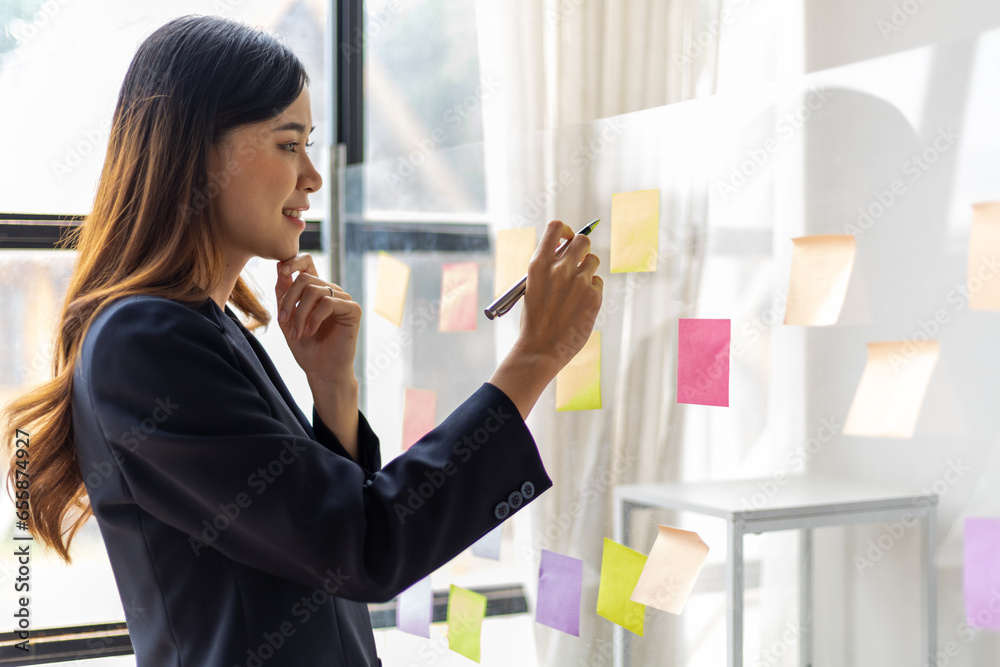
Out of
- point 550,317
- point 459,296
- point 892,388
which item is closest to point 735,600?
point 892,388

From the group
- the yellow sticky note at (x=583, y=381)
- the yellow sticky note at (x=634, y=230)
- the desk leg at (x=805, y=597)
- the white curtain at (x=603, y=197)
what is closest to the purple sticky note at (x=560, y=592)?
the white curtain at (x=603, y=197)

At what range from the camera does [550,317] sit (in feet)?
2.52

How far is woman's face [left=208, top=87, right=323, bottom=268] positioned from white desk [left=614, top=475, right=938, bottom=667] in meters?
0.58

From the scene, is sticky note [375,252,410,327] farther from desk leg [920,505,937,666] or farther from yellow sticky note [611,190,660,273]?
desk leg [920,505,937,666]

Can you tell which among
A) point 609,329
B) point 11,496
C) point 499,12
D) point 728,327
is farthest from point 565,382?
point 11,496

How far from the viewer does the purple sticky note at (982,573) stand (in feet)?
2.54

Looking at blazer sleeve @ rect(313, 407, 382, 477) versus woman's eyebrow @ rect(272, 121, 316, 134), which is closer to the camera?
woman's eyebrow @ rect(272, 121, 316, 134)

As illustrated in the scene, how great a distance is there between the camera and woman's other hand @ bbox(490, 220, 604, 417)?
75 cm

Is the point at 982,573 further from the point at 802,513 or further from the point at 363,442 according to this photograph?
the point at 363,442

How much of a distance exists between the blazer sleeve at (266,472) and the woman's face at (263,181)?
0.17m

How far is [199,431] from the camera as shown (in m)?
0.67

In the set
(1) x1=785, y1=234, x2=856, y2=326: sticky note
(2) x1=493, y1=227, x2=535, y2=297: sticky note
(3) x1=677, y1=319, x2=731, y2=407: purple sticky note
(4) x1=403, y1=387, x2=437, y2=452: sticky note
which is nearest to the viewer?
(1) x1=785, y1=234, x2=856, y2=326: sticky note

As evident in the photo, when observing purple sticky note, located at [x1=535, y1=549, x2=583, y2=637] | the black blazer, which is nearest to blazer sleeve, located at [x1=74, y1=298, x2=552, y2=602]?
the black blazer

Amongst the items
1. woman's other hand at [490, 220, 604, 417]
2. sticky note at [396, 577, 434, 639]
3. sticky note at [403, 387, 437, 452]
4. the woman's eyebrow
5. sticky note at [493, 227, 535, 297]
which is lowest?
sticky note at [396, 577, 434, 639]
